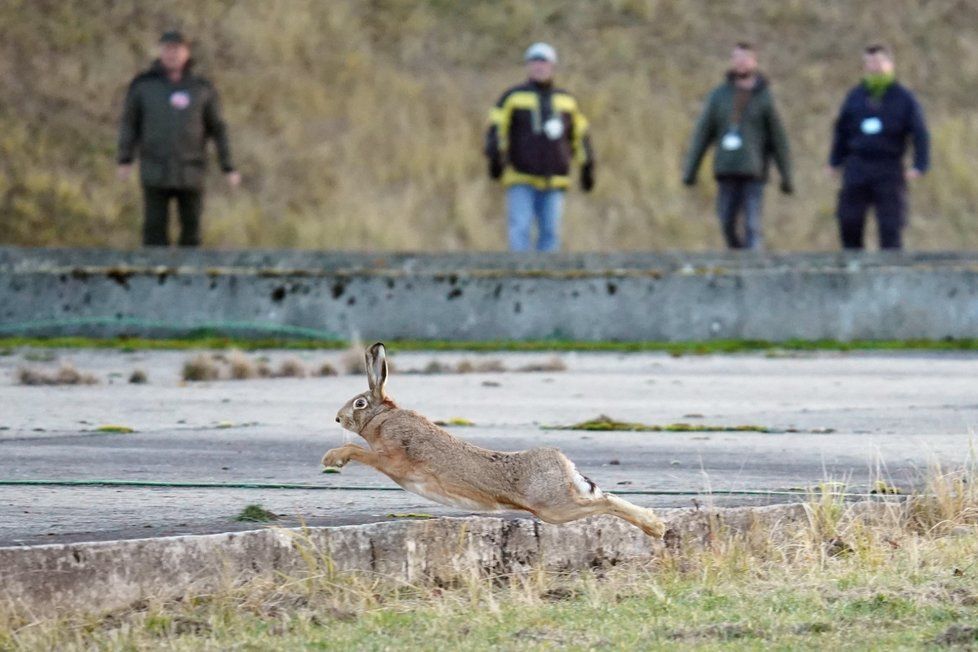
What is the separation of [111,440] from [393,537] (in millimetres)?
3664

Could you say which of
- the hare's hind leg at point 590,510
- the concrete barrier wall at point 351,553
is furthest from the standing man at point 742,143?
the hare's hind leg at point 590,510

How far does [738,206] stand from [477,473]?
47.7 ft

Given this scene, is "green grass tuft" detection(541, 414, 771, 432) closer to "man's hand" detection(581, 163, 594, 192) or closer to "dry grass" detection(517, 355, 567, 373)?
"dry grass" detection(517, 355, 567, 373)


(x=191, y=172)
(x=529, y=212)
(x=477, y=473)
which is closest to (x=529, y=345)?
(x=529, y=212)

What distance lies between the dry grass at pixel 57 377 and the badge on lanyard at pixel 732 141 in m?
8.54

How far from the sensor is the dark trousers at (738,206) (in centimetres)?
2047

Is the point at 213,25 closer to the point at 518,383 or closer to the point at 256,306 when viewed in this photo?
the point at 256,306

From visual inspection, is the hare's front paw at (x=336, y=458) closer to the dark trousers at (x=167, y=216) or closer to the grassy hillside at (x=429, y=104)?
the dark trousers at (x=167, y=216)

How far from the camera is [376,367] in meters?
6.64

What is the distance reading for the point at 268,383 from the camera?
13.9m

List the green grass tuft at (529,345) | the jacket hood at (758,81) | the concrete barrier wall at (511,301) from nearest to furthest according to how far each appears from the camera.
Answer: the green grass tuft at (529,345) → the concrete barrier wall at (511,301) → the jacket hood at (758,81)

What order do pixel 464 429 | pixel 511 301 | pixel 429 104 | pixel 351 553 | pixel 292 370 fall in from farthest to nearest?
pixel 429 104 < pixel 511 301 < pixel 292 370 < pixel 464 429 < pixel 351 553

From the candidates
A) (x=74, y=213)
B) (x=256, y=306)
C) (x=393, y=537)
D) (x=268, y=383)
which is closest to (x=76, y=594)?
(x=393, y=537)

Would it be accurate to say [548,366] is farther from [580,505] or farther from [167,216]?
[580,505]
